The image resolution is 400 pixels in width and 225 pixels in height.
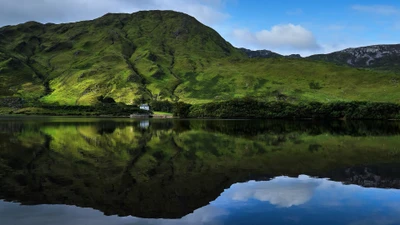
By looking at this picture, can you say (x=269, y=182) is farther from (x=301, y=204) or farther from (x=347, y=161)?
(x=347, y=161)

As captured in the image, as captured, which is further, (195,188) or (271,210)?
(195,188)

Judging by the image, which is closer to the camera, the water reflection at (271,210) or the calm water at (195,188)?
the water reflection at (271,210)

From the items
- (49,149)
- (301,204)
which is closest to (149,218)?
(301,204)

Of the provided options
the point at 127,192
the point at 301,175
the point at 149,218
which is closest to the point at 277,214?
the point at 149,218

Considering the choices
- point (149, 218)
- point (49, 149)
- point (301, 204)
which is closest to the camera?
Answer: point (149, 218)

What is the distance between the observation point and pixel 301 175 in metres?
35.3

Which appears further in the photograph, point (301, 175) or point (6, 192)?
point (301, 175)

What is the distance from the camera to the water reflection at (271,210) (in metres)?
21.0

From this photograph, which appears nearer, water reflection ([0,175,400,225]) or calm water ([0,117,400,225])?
water reflection ([0,175,400,225])

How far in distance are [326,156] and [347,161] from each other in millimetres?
4374

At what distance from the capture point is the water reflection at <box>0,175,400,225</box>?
68.7 feet

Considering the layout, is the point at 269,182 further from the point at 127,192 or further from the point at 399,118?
the point at 399,118

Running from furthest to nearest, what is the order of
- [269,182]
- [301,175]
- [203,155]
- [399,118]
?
[399,118] < [203,155] < [301,175] < [269,182]

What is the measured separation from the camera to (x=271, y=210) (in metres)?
23.2
